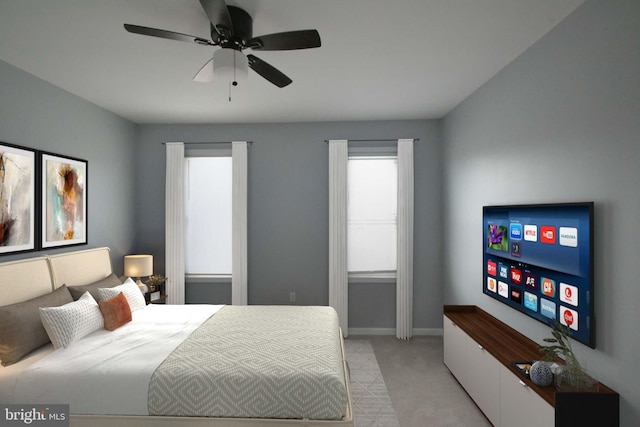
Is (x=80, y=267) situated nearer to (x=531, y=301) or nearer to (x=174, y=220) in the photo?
(x=174, y=220)

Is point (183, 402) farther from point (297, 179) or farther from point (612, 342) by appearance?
point (297, 179)

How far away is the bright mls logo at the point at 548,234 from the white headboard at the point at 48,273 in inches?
152

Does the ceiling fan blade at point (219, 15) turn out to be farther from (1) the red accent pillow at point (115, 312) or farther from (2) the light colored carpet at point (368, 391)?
(2) the light colored carpet at point (368, 391)

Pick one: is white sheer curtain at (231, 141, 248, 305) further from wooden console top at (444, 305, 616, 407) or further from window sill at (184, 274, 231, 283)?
wooden console top at (444, 305, 616, 407)

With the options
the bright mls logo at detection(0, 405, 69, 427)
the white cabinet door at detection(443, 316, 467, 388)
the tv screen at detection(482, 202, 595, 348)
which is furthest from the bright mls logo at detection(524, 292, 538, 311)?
the bright mls logo at detection(0, 405, 69, 427)

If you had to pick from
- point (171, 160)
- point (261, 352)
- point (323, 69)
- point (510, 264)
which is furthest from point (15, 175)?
point (510, 264)

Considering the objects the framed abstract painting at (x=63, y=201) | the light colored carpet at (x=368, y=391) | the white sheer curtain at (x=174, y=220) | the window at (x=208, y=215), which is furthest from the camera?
the window at (x=208, y=215)

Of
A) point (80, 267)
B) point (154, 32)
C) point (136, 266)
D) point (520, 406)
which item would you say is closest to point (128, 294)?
point (80, 267)

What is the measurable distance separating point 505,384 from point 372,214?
8.22 ft

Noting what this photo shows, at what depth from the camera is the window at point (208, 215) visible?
4.38 meters

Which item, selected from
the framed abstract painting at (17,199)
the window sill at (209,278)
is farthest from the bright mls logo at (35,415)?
the window sill at (209,278)

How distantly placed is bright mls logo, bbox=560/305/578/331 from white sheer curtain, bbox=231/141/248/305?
3.36 metres

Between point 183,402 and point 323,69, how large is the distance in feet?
8.72

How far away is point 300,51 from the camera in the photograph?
8.09ft
